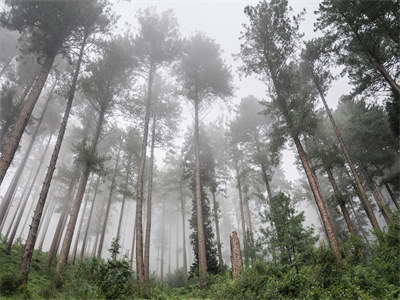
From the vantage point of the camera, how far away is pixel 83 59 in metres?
12.7

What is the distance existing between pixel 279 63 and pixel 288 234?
9051 millimetres

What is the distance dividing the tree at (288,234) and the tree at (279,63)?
278 cm

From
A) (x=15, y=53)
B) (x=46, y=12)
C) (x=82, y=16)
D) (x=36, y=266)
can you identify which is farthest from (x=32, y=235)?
(x=15, y=53)

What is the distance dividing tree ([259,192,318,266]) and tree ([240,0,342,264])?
2.78 m

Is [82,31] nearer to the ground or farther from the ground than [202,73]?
nearer to the ground

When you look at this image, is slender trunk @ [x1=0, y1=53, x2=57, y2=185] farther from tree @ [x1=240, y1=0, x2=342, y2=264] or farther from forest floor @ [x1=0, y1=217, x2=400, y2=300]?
tree @ [x1=240, y1=0, x2=342, y2=264]

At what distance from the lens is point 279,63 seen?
1184 cm

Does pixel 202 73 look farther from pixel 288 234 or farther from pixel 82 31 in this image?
pixel 288 234

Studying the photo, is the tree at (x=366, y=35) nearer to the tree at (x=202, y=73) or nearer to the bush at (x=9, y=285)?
the tree at (x=202, y=73)

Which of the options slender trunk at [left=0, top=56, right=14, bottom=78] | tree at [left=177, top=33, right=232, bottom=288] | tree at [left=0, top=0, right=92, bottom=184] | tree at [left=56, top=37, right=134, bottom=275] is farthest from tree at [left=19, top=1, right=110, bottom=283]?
slender trunk at [left=0, top=56, right=14, bottom=78]

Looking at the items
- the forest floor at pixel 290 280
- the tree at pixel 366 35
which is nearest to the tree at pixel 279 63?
the tree at pixel 366 35

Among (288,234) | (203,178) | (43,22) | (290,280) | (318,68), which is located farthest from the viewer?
(203,178)

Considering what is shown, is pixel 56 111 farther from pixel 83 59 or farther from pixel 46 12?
pixel 46 12

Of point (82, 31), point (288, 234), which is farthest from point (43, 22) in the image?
point (288, 234)
